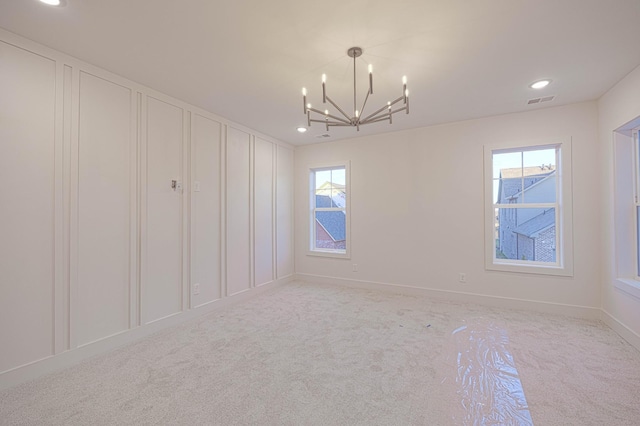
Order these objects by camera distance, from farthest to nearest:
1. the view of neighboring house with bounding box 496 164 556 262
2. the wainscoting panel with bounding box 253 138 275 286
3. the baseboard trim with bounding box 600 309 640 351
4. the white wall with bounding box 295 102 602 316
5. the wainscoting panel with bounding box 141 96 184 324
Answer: the wainscoting panel with bounding box 253 138 275 286 → the view of neighboring house with bounding box 496 164 556 262 → the white wall with bounding box 295 102 602 316 → the wainscoting panel with bounding box 141 96 184 324 → the baseboard trim with bounding box 600 309 640 351

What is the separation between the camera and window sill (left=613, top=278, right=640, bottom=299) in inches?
102

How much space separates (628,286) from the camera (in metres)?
2.69

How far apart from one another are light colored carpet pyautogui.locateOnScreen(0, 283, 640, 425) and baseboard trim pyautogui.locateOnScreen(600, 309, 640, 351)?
7 cm

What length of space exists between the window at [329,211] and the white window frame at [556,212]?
2164 millimetres

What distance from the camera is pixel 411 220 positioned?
4.32 m

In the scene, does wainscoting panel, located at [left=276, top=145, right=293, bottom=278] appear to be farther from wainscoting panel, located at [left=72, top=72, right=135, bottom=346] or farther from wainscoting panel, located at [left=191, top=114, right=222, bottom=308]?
wainscoting panel, located at [left=72, top=72, right=135, bottom=346]

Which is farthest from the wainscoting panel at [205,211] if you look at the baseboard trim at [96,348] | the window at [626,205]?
the window at [626,205]

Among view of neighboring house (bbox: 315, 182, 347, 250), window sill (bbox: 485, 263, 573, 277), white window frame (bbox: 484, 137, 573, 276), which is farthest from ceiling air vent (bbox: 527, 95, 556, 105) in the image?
view of neighboring house (bbox: 315, 182, 347, 250)

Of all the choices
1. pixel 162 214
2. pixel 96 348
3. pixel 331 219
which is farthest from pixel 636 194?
pixel 96 348

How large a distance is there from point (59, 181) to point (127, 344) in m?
1.64

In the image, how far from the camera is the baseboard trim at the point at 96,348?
2.06 meters

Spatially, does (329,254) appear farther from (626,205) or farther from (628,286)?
(626,205)

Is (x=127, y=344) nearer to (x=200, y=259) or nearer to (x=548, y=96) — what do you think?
(x=200, y=259)

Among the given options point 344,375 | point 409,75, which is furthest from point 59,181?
point 409,75
